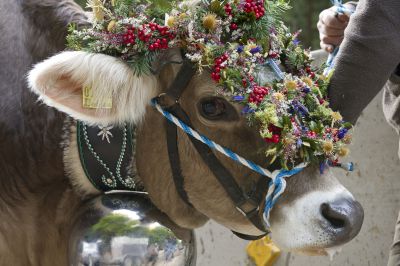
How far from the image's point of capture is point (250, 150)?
3.14 meters

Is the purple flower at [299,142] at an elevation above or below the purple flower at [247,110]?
below

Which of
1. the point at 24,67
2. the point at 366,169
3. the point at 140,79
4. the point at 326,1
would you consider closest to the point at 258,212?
the point at 140,79

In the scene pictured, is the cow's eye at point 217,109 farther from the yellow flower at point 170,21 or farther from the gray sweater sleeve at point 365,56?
the gray sweater sleeve at point 365,56

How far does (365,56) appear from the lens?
10.6ft

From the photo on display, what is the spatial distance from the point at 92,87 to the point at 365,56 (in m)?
1.17

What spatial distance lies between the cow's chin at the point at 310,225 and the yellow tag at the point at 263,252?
228 centimetres

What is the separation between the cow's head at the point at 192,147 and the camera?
9.87 ft

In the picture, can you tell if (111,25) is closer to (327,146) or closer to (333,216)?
(327,146)

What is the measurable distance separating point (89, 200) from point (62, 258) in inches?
13.7

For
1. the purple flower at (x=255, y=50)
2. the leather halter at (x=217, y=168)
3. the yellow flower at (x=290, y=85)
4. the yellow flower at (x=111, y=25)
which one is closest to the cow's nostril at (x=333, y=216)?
the leather halter at (x=217, y=168)

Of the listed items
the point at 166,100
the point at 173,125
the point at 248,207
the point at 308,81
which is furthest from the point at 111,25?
the point at 248,207

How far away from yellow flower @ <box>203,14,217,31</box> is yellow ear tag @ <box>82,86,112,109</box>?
0.51m

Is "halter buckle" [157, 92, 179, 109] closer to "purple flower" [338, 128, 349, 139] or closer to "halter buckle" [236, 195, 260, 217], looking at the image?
"halter buckle" [236, 195, 260, 217]

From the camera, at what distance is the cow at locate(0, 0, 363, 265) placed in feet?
10.0
